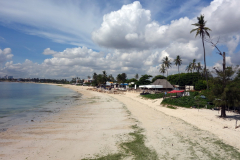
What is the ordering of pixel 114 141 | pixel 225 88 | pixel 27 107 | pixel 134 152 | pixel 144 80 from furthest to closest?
1. pixel 144 80
2. pixel 27 107
3. pixel 225 88
4. pixel 114 141
5. pixel 134 152

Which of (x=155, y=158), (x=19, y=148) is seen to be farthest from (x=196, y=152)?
(x=19, y=148)

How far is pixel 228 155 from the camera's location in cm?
695

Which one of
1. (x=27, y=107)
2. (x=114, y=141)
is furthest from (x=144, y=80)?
(x=114, y=141)

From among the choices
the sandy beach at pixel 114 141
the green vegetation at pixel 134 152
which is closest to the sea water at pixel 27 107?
the sandy beach at pixel 114 141

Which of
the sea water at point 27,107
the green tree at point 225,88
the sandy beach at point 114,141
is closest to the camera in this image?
the sandy beach at point 114,141

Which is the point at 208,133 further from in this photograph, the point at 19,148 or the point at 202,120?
the point at 19,148

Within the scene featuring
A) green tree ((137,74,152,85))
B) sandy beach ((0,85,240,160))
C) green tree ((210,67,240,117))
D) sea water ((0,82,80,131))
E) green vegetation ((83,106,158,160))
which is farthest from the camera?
green tree ((137,74,152,85))

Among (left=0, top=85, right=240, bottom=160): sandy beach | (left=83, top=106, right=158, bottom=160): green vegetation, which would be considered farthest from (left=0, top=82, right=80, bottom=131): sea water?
(left=83, top=106, right=158, bottom=160): green vegetation

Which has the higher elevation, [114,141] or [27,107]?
[114,141]

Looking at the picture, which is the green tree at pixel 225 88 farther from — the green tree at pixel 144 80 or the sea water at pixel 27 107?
the green tree at pixel 144 80

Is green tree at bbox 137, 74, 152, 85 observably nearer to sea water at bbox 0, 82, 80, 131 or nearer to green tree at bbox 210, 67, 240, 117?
sea water at bbox 0, 82, 80, 131

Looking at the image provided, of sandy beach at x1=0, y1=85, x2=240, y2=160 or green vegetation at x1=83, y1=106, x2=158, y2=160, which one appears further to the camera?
sandy beach at x1=0, y1=85, x2=240, y2=160

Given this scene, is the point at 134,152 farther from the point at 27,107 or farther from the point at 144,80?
the point at 144,80

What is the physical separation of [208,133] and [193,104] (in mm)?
9874
